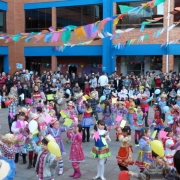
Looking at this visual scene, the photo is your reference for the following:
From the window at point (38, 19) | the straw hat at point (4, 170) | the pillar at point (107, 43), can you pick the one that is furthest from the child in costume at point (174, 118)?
the window at point (38, 19)

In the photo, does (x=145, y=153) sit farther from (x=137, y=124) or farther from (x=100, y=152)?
(x=137, y=124)

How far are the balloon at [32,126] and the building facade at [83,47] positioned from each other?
16017mm

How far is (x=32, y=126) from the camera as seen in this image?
7.20 m

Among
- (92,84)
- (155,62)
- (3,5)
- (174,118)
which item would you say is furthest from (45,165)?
(3,5)

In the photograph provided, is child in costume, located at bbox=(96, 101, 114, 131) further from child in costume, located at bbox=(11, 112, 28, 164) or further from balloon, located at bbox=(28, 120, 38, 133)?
balloon, located at bbox=(28, 120, 38, 133)

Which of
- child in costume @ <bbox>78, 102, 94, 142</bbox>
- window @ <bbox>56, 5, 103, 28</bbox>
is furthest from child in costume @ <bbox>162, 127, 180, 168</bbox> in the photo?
window @ <bbox>56, 5, 103, 28</bbox>

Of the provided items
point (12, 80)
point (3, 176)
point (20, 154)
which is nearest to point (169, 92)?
point (12, 80)

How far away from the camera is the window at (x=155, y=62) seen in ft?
77.0

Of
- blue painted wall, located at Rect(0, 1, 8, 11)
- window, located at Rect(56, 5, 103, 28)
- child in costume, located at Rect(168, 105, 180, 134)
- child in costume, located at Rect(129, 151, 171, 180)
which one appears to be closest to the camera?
child in costume, located at Rect(129, 151, 171, 180)

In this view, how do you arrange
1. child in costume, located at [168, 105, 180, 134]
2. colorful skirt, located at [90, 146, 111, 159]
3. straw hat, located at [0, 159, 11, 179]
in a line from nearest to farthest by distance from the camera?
straw hat, located at [0, 159, 11, 179]
colorful skirt, located at [90, 146, 111, 159]
child in costume, located at [168, 105, 180, 134]

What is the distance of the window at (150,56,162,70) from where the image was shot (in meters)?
23.5

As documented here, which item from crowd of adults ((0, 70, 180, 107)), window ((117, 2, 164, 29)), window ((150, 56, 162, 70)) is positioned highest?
window ((117, 2, 164, 29))

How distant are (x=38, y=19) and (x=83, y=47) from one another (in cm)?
523

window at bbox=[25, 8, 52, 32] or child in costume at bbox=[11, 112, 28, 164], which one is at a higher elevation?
window at bbox=[25, 8, 52, 32]
